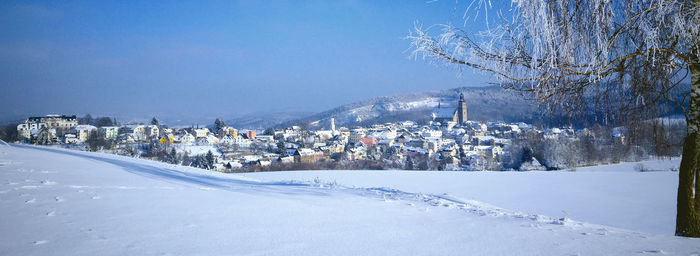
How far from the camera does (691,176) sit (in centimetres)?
346

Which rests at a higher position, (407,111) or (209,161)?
(407,111)

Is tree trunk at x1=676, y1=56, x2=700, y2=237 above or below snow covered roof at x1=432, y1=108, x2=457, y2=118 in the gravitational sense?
below

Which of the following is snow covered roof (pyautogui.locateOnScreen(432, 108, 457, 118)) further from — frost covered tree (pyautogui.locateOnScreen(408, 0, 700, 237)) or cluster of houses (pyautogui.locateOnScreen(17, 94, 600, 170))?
frost covered tree (pyautogui.locateOnScreen(408, 0, 700, 237))

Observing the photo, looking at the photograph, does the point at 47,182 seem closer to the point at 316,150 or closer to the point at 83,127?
the point at 83,127

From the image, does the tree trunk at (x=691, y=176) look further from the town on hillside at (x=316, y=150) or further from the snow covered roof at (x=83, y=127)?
the snow covered roof at (x=83, y=127)

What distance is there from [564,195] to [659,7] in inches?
286

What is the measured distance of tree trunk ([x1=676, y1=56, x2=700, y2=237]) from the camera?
3400 mm

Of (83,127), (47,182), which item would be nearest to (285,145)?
(83,127)

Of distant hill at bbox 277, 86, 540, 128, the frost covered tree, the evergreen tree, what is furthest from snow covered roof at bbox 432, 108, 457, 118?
the frost covered tree

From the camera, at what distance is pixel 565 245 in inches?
91.4

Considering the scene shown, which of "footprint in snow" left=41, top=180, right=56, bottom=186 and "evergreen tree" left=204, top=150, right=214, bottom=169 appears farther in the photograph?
"evergreen tree" left=204, top=150, right=214, bottom=169

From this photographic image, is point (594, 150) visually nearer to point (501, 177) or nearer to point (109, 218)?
point (501, 177)

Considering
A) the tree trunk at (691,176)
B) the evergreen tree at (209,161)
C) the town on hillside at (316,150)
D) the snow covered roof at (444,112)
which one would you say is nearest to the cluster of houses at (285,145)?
→ the town on hillside at (316,150)

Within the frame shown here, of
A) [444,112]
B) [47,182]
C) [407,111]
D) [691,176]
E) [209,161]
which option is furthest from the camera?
[407,111]
